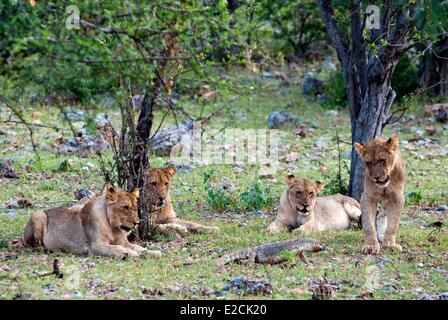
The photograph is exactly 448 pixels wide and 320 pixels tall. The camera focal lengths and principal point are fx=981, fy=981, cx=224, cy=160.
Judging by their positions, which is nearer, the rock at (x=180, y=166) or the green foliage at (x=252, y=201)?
the green foliage at (x=252, y=201)

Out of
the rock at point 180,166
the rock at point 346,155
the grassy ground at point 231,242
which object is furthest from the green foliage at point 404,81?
the rock at point 180,166

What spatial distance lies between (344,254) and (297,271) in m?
1.16

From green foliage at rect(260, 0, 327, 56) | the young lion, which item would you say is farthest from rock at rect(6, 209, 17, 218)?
green foliage at rect(260, 0, 327, 56)

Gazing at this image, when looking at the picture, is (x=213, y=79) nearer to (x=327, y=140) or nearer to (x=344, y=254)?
(x=344, y=254)

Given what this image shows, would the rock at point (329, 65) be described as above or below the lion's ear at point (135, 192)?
above

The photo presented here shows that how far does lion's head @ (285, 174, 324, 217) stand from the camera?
11562mm

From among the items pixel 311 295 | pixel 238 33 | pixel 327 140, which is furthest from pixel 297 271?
pixel 327 140

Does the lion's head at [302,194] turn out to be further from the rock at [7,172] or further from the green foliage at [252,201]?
the rock at [7,172]

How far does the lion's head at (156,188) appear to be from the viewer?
11.0 metres

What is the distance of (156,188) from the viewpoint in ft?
36.4

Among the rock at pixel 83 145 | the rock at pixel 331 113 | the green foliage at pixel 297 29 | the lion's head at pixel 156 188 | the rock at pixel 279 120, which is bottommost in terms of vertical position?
the lion's head at pixel 156 188

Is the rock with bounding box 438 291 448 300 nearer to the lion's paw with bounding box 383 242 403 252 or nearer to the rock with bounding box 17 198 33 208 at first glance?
the lion's paw with bounding box 383 242 403 252

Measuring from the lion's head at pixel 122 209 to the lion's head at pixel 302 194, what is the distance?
2.40m
